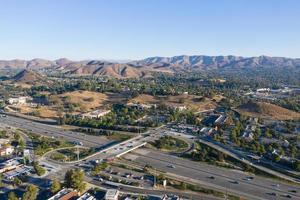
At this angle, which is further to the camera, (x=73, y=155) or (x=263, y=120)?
(x=263, y=120)

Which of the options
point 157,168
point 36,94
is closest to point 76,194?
point 157,168

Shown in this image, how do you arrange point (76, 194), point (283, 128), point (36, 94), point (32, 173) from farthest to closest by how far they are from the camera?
1. point (36, 94)
2. point (283, 128)
3. point (32, 173)
4. point (76, 194)

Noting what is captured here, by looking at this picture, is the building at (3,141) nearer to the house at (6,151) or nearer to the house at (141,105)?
the house at (6,151)

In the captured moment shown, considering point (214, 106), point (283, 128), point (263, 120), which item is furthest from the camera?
point (214, 106)

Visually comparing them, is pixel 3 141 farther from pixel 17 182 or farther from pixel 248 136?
pixel 248 136

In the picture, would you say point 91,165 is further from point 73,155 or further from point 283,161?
point 283,161

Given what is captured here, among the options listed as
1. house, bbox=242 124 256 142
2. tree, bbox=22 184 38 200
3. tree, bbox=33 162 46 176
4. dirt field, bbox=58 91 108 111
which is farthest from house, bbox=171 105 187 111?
tree, bbox=22 184 38 200

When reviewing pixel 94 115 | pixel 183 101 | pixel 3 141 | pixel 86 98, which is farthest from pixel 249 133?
pixel 86 98
